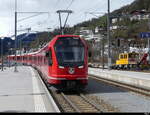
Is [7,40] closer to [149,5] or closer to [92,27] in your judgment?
[92,27]

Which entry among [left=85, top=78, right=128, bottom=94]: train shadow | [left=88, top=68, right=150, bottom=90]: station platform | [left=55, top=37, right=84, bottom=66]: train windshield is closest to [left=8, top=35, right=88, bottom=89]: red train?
[left=55, top=37, right=84, bottom=66]: train windshield

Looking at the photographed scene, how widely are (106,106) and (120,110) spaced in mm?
1409

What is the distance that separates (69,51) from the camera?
21.2 meters

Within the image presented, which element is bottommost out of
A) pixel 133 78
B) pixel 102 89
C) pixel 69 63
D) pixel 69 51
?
pixel 102 89

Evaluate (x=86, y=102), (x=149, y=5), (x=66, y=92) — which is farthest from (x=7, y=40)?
(x=149, y=5)

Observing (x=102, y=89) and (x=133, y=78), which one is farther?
(x=133, y=78)

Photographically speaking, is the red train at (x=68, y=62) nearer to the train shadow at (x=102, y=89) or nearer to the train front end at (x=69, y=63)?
the train front end at (x=69, y=63)

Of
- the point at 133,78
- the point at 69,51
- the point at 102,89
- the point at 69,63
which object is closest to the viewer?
the point at 69,63

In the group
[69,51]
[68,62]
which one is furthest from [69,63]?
[69,51]

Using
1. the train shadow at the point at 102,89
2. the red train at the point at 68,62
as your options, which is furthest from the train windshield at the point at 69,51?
the train shadow at the point at 102,89

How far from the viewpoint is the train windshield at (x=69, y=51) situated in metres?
20.9

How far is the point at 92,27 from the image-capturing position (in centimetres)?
11994

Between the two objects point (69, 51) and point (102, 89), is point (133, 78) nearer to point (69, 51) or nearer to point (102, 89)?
point (102, 89)

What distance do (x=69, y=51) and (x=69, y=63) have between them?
0.73 meters
